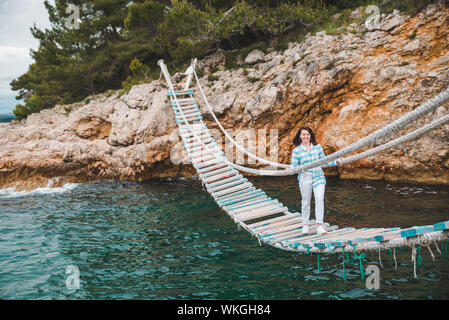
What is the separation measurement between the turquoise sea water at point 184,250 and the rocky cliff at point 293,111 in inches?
56.6

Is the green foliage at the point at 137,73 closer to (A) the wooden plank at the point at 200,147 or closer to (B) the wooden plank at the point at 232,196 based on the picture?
(A) the wooden plank at the point at 200,147

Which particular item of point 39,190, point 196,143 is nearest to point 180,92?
point 196,143

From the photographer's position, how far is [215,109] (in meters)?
12.3

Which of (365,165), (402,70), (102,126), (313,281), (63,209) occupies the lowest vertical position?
(313,281)

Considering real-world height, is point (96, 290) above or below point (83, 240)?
below

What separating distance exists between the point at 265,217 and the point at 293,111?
4591mm

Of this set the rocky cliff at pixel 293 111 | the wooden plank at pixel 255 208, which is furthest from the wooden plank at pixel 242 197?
the rocky cliff at pixel 293 111

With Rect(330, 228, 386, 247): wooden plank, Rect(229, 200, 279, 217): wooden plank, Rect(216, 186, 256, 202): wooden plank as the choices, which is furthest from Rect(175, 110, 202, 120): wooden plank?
Rect(330, 228, 386, 247): wooden plank

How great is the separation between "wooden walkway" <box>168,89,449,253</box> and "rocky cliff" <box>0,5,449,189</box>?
1.32 m

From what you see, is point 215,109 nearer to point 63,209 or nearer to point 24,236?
point 63,209

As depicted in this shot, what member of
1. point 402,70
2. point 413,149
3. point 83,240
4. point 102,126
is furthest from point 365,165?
point 102,126

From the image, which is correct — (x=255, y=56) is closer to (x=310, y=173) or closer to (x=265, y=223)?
(x=265, y=223)

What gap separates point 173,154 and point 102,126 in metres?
3.88
